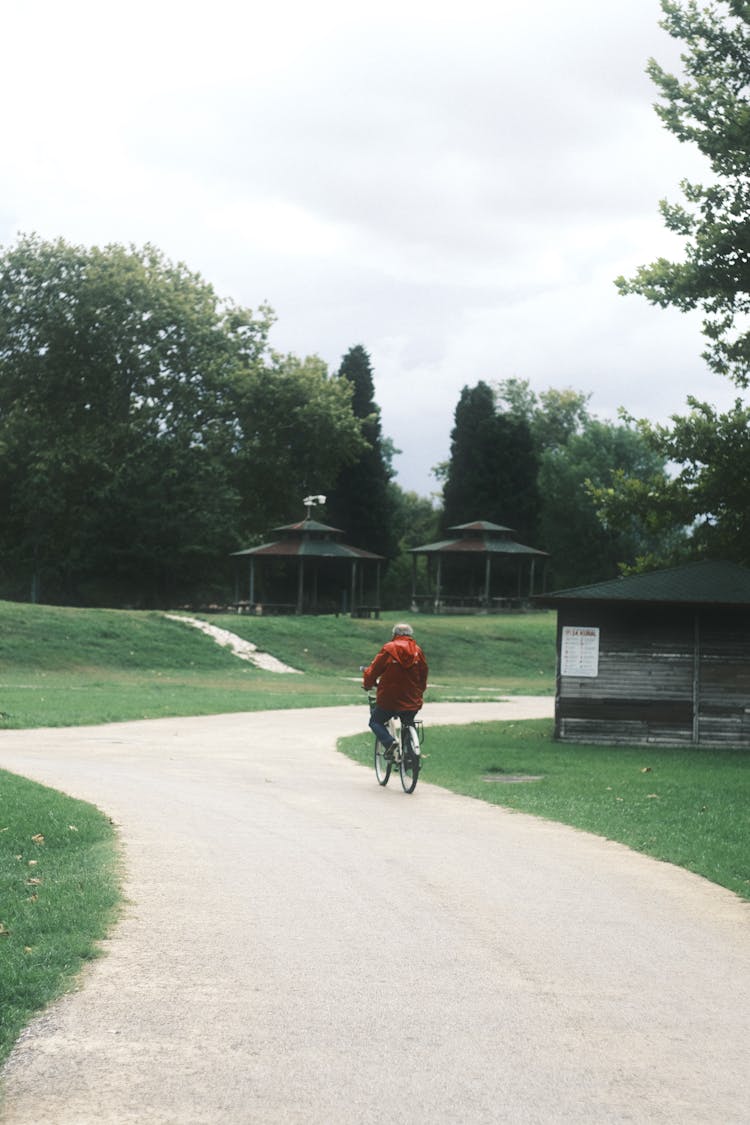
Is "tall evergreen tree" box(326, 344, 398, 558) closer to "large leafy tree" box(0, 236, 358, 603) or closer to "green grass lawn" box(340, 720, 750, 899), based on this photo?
"large leafy tree" box(0, 236, 358, 603)

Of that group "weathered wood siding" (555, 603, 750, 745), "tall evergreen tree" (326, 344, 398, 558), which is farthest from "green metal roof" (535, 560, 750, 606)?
"tall evergreen tree" (326, 344, 398, 558)

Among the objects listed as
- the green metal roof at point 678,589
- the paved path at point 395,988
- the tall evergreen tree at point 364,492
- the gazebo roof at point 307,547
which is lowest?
the paved path at point 395,988

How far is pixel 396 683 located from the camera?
16.1 metres

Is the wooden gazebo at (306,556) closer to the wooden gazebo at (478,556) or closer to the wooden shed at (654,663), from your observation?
the wooden gazebo at (478,556)

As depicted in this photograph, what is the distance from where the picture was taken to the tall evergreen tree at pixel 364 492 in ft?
263

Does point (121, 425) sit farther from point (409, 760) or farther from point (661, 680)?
point (409, 760)

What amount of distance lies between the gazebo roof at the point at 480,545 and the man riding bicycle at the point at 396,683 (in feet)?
163

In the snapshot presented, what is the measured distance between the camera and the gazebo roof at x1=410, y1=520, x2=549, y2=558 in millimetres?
67375

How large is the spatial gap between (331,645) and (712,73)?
27259 millimetres

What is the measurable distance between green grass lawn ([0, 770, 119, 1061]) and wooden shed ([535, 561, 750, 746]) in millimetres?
12900

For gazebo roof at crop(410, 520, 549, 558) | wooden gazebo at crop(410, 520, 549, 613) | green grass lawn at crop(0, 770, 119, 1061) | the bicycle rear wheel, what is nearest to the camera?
green grass lawn at crop(0, 770, 119, 1061)

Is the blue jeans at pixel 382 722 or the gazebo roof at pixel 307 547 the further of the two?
the gazebo roof at pixel 307 547

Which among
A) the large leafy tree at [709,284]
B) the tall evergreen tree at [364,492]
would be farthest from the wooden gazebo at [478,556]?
the large leafy tree at [709,284]

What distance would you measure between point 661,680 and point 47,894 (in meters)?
17.5
